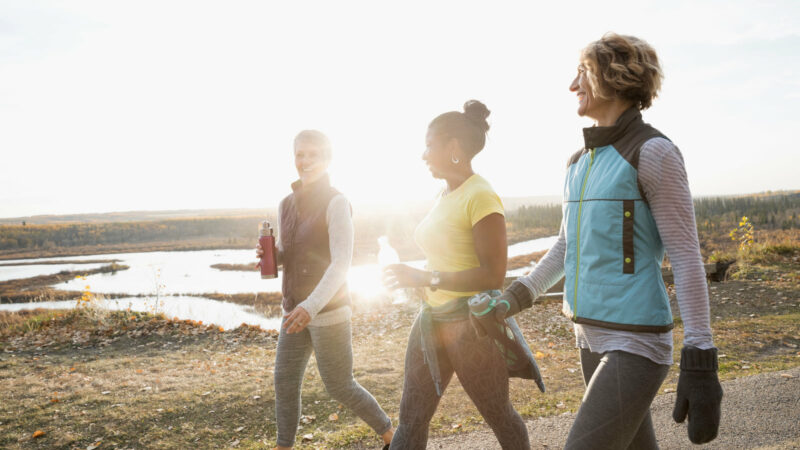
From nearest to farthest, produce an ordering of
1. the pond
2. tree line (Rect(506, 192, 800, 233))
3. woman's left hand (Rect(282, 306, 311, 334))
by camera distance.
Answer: woman's left hand (Rect(282, 306, 311, 334)) < the pond < tree line (Rect(506, 192, 800, 233))

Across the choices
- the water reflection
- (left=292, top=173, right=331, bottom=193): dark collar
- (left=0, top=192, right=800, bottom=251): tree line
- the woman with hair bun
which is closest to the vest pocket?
the woman with hair bun

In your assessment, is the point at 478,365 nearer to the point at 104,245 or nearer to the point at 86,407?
the point at 86,407

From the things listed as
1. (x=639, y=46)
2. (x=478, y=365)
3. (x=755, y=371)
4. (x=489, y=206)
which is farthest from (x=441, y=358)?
(x=755, y=371)

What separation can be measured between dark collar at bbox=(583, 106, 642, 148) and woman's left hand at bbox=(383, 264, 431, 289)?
1.03 meters

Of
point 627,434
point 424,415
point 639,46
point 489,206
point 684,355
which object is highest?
point 639,46

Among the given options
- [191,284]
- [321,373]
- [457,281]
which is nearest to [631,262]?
[457,281]

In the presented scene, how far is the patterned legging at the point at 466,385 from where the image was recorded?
232 cm

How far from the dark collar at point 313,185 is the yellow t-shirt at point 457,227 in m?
1.04

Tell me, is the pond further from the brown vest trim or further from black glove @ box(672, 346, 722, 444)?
black glove @ box(672, 346, 722, 444)

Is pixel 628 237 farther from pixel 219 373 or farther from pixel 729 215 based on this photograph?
pixel 729 215

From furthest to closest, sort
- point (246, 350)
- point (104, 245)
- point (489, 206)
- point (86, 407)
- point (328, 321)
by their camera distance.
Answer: point (104, 245) → point (246, 350) → point (86, 407) → point (328, 321) → point (489, 206)

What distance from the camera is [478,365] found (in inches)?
92.0

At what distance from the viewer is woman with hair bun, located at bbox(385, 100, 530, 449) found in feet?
7.65

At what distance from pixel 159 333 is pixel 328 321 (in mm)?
8291
